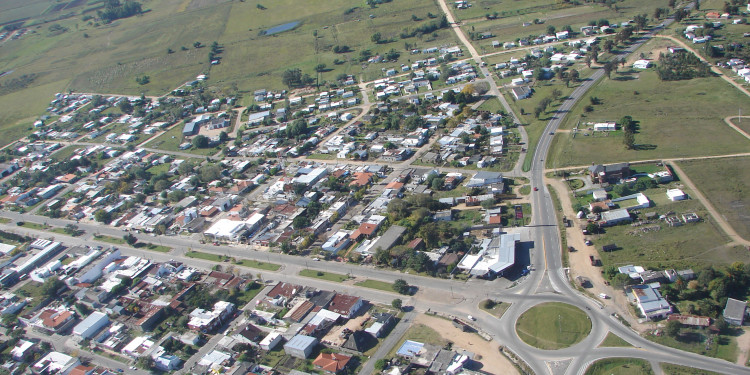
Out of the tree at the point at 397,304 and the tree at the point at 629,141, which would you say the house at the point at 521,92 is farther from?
the tree at the point at 397,304

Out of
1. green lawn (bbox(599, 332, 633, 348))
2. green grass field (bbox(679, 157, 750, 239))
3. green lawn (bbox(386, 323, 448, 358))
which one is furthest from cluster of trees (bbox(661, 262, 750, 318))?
green lawn (bbox(386, 323, 448, 358))

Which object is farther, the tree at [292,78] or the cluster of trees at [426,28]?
the cluster of trees at [426,28]

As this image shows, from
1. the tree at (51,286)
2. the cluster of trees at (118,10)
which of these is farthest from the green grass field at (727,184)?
the cluster of trees at (118,10)

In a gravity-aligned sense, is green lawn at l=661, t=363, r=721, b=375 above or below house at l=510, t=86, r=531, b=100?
below

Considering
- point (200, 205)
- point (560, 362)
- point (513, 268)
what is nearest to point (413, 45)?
point (200, 205)

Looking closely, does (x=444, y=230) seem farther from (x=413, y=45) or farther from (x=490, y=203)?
(x=413, y=45)

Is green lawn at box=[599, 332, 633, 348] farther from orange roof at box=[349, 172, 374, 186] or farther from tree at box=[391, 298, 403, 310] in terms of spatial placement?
orange roof at box=[349, 172, 374, 186]
